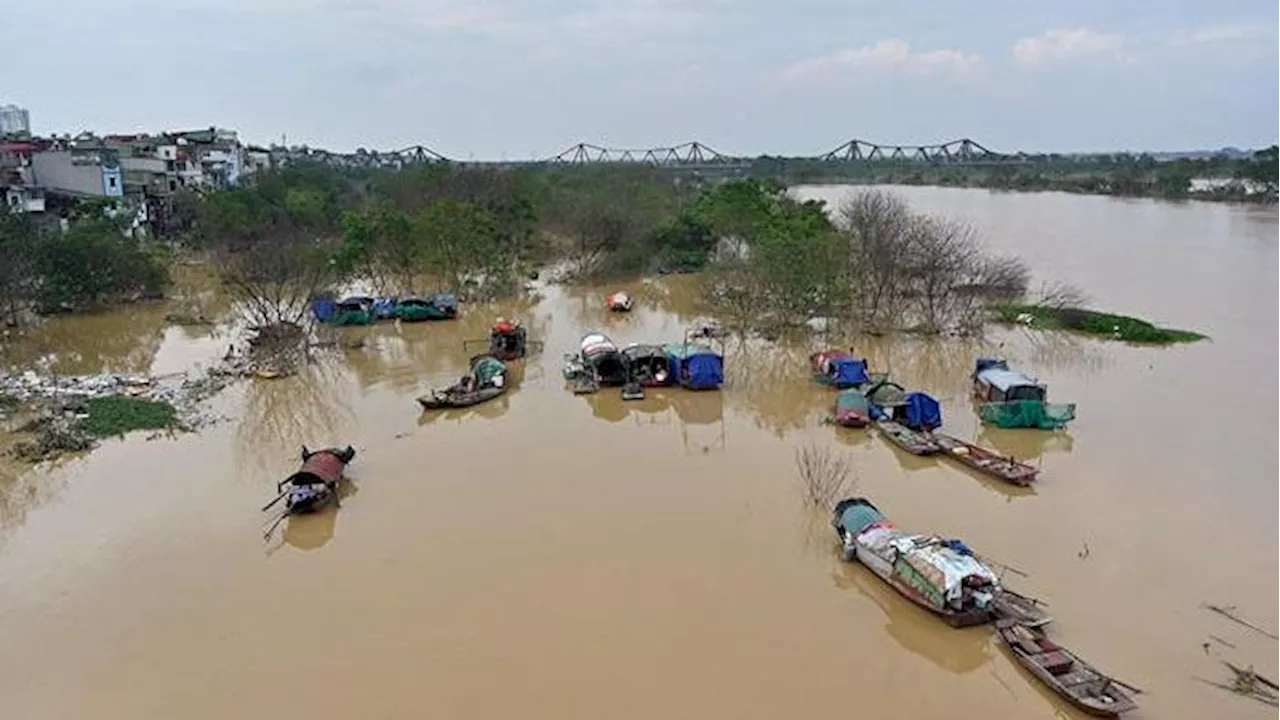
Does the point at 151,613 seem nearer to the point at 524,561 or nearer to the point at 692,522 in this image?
the point at 524,561

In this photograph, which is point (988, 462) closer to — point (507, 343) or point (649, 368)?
point (649, 368)

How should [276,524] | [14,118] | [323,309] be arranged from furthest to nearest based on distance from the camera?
[14,118], [323,309], [276,524]

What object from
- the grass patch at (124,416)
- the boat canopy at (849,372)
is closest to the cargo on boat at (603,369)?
the boat canopy at (849,372)

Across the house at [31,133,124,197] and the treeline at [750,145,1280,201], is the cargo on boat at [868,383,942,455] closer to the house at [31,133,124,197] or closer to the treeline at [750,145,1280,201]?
the house at [31,133,124,197]

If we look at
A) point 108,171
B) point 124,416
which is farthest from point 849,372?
point 108,171

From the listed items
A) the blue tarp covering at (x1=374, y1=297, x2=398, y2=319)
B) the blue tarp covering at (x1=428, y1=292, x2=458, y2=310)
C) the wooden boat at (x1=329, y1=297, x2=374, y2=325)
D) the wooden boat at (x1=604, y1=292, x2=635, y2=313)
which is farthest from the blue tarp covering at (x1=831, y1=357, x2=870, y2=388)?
the wooden boat at (x1=329, y1=297, x2=374, y2=325)
